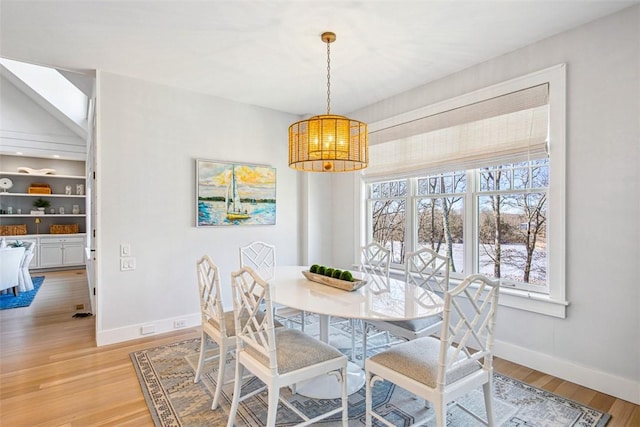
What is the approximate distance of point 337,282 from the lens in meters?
2.40

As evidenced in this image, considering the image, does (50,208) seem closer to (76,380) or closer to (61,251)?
(61,251)

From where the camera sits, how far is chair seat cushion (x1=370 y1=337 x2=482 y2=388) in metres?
1.60

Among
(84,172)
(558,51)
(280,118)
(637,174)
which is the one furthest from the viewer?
(84,172)

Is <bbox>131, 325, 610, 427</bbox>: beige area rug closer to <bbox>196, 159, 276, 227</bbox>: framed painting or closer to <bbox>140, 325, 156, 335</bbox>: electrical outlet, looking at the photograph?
<bbox>140, 325, 156, 335</bbox>: electrical outlet

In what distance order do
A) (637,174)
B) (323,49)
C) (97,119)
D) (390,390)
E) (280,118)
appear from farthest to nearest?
(280,118), (97,119), (323,49), (390,390), (637,174)

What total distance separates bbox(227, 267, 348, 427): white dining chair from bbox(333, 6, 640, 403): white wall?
1856 millimetres

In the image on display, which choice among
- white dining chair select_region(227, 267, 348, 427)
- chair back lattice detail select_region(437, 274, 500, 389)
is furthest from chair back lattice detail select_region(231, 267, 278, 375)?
chair back lattice detail select_region(437, 274, 500, 389)

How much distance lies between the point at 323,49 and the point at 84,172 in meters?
7.69

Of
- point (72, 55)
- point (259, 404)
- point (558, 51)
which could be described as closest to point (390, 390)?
point (259, 404)

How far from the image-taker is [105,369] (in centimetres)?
269

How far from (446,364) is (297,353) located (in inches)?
31.0

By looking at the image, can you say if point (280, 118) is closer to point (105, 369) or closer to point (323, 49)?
point (323, 49)

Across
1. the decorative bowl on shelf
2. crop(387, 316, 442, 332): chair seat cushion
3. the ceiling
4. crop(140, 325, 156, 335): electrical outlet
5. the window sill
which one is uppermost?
the ceiling

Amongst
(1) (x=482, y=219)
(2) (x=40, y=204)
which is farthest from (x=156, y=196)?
(2) (x=40, y=204)
